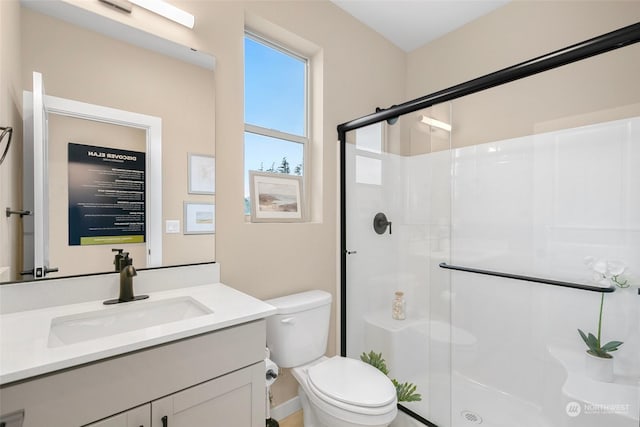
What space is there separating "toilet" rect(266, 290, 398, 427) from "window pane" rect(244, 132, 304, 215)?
668 mm

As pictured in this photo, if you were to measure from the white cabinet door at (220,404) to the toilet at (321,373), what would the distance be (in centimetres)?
37

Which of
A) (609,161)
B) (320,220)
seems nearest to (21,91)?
(320,220)

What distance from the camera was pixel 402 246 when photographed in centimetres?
213

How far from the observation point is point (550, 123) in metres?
1.78

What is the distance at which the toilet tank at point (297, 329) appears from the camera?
1571 mm

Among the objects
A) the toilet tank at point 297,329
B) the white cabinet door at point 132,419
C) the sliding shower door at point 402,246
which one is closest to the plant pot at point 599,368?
the sliding shower door at point 402,246

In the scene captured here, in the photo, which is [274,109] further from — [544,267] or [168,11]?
[544,267]

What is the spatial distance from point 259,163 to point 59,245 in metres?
1.07

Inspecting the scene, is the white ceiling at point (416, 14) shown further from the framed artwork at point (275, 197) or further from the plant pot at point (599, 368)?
the plant pot at point (599, 368)

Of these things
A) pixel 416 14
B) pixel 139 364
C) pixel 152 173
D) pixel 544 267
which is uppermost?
pixel 416 14

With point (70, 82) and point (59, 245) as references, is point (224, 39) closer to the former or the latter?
point (70, 82)

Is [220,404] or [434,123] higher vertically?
[434,123]

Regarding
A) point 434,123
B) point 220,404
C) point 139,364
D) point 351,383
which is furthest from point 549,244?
point 139,364

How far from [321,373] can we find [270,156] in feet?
4.32
